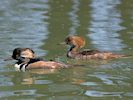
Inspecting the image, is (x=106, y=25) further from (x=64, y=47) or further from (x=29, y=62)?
(x=29, y=62)

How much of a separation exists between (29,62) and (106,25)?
21.8 feet

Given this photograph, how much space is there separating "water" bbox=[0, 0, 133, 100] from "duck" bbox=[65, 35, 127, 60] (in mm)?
228

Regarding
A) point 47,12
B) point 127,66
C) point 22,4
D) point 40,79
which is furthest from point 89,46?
point 22,4

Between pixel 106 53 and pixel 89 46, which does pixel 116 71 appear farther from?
pixel 89 46


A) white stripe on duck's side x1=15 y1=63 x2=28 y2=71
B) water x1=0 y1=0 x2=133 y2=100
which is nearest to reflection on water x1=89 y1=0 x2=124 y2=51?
water x1=0 y1=0 x2=133 y2=100

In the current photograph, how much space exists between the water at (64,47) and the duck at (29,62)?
0.13 m

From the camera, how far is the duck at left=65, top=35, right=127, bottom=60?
1390 cm

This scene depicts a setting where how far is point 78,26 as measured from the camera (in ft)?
62.3

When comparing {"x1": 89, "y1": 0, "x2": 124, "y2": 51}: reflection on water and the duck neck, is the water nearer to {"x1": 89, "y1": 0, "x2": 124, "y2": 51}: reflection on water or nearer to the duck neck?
{"x1": 89, "y1": 0, "x2": 124, "y2": 51}: reflection on water

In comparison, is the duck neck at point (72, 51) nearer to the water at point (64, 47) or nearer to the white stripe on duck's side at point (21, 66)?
the water at point (64, 47)

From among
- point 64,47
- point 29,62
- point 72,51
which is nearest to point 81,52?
point 72,51

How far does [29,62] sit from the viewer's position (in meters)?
12.9

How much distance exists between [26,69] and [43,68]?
37cm

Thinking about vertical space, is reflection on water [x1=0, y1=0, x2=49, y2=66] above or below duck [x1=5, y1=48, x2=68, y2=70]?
above
